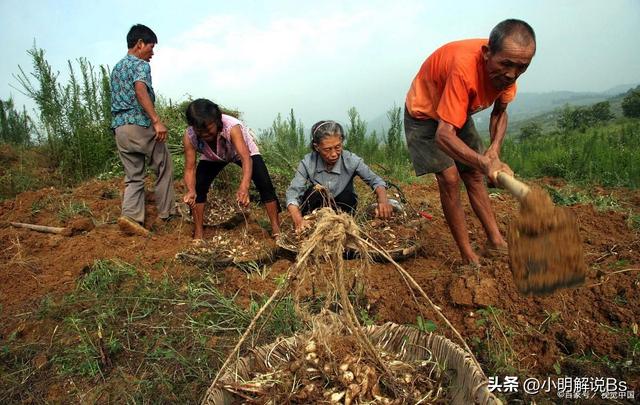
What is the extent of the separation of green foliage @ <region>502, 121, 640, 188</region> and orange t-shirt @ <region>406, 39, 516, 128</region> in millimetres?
3364

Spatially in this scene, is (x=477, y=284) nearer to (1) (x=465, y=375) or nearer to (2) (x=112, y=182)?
(1) (x=465, y=375)

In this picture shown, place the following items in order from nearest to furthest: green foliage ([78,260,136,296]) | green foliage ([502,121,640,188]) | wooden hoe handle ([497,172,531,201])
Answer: wooden hoe handle ([497,172,531,201]) → green foliage ([78,260,136,296]) → green foliage ([502,121,640,188])

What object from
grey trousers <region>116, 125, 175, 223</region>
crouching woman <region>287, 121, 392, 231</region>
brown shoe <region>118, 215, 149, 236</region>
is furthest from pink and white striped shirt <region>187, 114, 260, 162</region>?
brown shoe <region>118, 215, 149, 236</region>

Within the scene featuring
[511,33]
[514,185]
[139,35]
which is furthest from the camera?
[139,35]

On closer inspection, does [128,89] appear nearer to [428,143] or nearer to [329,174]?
[329,174]

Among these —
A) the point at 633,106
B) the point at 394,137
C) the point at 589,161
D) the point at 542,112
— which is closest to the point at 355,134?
the point at 394,137

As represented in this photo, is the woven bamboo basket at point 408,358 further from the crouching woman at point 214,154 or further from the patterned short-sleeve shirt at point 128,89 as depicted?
the patterned short-sleeve shirt at point 128,89

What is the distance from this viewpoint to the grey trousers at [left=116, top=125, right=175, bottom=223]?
4145 mm

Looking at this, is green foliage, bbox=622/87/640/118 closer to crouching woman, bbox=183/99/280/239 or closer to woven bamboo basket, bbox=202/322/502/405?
crouching woman, bbox=183/99/280/239

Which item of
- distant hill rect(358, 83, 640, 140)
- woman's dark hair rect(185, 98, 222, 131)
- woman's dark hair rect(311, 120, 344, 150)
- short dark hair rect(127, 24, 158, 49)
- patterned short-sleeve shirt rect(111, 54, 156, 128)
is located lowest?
distant hill rect(358, 83, 640, 140)

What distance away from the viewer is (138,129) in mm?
4141

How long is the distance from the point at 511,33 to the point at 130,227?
135 inches

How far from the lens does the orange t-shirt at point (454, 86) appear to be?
234cm

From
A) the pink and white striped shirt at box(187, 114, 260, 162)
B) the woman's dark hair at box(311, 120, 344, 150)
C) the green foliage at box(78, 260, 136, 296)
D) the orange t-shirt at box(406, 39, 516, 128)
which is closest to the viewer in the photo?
the orange t-shirt at box(406, 39, 516, 128)
